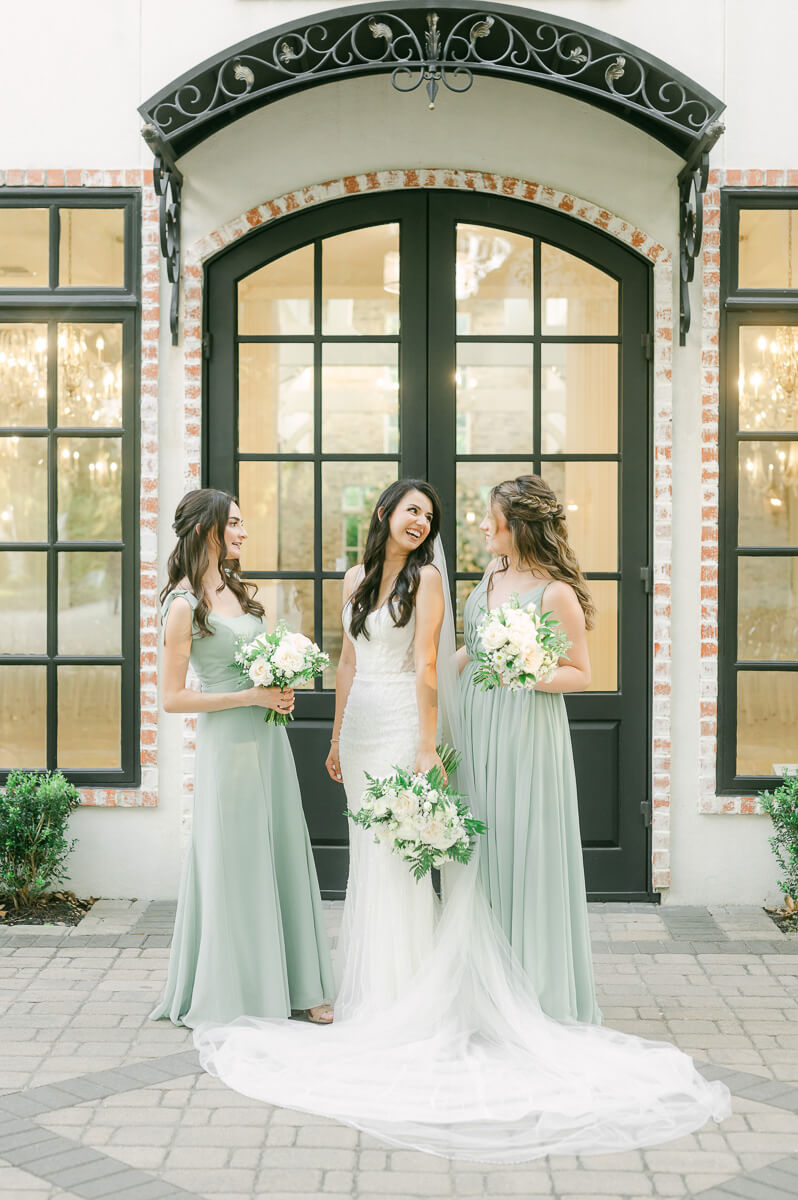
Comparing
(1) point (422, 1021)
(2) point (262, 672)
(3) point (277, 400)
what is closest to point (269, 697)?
(2) point (262, 672)

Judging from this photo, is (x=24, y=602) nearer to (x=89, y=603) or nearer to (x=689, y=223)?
(x=89, y=603)

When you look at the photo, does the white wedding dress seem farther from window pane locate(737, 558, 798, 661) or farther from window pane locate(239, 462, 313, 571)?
window pane locate(737, 558, 798, 661)

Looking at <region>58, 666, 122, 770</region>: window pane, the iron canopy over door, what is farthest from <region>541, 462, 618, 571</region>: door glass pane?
<region>58, 666, 122, 770</region>: window pane

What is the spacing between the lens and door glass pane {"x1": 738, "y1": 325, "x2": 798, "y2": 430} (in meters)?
6.45

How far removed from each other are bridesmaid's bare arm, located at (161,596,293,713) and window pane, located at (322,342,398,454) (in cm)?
217

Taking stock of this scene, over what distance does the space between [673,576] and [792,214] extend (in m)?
1.92

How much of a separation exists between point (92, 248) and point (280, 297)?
0.98 meters

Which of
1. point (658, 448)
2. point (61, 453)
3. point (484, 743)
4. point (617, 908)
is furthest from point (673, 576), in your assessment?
point (61, 453)

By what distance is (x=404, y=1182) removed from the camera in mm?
3490

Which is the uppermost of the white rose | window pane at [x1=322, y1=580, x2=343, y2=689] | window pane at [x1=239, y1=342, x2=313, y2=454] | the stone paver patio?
window pane at [x1=239, y1=342, x2=313, y2=454]

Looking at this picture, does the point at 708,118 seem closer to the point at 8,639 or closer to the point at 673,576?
the point at 673,576

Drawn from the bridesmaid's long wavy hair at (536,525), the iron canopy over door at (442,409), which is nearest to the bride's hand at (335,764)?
the bridesmaid's long wavy hair at (536,525)

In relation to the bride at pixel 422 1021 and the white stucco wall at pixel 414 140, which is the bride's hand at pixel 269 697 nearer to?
the bride at pixel 422 1021

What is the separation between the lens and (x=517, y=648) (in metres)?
4.30
